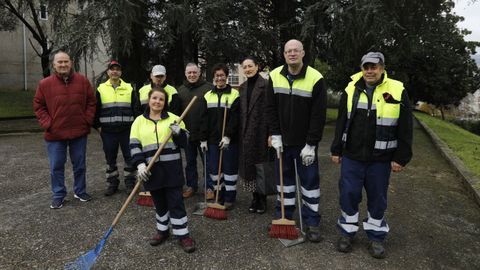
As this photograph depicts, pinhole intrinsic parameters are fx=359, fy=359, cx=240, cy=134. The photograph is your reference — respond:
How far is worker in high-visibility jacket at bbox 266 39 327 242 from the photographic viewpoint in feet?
11.9

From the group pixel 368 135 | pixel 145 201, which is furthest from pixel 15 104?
pixel 368 135

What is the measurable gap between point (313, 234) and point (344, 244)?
336 mm

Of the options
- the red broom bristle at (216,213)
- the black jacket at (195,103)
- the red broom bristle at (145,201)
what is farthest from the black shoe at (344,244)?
the red broom bristle at (145,201)

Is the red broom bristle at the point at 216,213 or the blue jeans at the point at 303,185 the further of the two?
the red broom bristle at the point at 216,213

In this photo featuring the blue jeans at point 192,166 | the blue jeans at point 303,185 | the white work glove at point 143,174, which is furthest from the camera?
the blue jeans at point 192,166

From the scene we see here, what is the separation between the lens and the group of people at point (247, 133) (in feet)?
11.1

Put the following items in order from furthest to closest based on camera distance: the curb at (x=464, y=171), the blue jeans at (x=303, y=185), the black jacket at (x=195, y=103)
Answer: the curb at (x=464, y=171) < the black jacket at (x=195, y=103) < the blue jeans at (x=303, y=185)

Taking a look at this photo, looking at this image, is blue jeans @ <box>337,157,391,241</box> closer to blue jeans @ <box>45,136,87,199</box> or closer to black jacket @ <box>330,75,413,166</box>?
black jacket @ <box>330,75,413,166</box>

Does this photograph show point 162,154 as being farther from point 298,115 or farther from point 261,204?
point 261,204

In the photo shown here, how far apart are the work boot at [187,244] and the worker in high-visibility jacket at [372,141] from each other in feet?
4.74

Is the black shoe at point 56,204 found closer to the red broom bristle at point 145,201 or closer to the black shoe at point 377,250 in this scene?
the red broom bristle at point 145,201

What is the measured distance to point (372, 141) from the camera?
3371 mm

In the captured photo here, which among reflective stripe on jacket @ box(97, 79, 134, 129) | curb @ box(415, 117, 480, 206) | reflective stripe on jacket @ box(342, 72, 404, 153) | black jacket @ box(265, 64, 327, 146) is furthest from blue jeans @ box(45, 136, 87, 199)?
curb @ box(415, 117, 480, 206)

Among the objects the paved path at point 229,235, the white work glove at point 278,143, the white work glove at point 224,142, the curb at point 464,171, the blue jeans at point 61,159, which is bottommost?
the paved path at point 229,235
